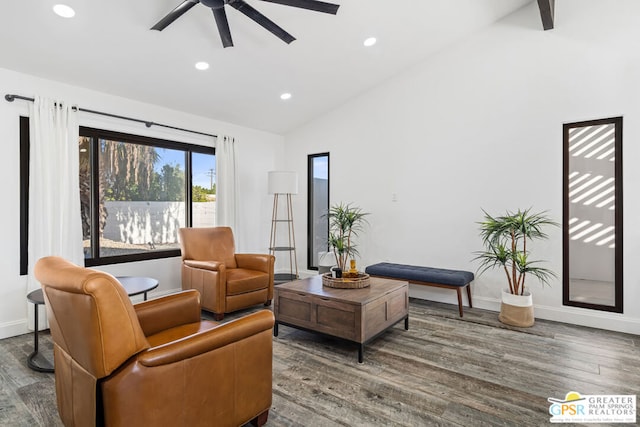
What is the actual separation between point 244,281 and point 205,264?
468mm

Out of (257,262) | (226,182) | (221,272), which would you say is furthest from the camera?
(226,182)

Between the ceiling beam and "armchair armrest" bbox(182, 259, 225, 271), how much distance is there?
4.11 meters

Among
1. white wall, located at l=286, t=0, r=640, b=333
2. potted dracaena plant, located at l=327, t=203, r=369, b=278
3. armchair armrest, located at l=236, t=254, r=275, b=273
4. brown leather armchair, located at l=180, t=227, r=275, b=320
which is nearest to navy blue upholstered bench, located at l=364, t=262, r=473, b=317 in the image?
white wall, located at l=286, t=0, r=640, b=333

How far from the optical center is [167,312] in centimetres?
226

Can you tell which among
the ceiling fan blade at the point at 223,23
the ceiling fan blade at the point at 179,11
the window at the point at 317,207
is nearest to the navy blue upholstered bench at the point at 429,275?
the window at the point at 317,207

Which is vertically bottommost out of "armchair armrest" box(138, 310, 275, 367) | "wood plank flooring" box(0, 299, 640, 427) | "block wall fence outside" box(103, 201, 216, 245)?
"wood plank flooring" box(0, 299, 640, 427)

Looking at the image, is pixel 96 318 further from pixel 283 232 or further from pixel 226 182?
pixel 283 232

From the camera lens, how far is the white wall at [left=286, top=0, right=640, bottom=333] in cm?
350

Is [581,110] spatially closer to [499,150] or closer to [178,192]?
[499,150]

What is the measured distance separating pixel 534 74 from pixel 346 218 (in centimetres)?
283

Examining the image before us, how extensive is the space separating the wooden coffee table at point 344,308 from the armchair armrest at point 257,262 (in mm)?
893

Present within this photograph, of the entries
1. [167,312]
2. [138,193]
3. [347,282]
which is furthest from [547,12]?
[138,193]

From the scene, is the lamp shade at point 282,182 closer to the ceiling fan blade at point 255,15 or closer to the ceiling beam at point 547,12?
the ceiling fan blade at point 255,15

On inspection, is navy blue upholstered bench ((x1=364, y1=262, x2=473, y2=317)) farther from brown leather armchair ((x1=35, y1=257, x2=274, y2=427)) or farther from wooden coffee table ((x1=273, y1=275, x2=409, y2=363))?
brown leather armchair ((x1=35, y1=257, x2=274, y2=427))
